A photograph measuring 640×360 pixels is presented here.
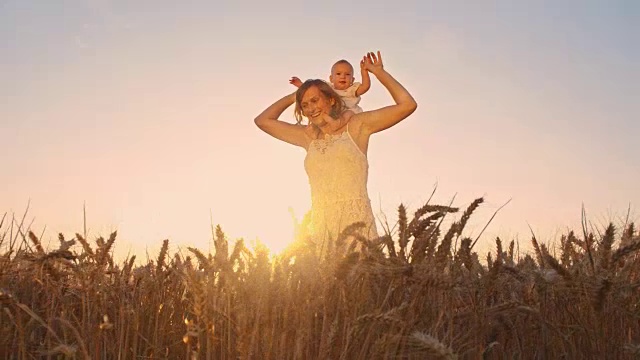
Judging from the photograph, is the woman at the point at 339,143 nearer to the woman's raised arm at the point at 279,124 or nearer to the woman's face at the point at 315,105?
the woman's face at the point at 315,105

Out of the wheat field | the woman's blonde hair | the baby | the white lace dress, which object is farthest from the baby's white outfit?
the wheat field

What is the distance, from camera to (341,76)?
277 inches

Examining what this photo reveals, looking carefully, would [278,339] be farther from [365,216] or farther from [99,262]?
[365,216]

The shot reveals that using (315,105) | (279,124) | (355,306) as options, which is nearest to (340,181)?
(315,105)

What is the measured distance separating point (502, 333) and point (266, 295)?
970 millimetres

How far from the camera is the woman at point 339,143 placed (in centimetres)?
601

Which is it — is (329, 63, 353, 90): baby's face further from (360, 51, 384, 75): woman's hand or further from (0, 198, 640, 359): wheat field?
(0, 198, 640, 359): wheat field

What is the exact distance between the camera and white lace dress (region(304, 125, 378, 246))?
6.10 m

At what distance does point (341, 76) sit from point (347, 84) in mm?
107

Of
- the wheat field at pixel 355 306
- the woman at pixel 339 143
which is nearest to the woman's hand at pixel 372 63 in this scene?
the woman at pixel 339 143

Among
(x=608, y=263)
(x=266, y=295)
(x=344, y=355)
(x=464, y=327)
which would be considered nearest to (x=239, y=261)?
(x=266, y=295)

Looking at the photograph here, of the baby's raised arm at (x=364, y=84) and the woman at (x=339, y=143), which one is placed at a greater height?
the baby's raised arm at (x=364, y=84)

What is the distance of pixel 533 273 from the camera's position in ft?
8.22

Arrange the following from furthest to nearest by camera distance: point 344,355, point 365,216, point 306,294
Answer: point 365,216 → point 306,294 → point 344,355
